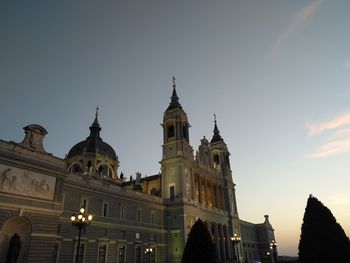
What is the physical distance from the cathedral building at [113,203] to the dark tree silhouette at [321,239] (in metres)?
16.4

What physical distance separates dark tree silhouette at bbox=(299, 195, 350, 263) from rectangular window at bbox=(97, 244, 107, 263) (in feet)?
82.1

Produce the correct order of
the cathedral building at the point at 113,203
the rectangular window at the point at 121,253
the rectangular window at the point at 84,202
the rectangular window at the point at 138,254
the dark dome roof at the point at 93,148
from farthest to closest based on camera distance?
the dark dome roof at the point at 93,148 < the rectangular window at the point at 138,254 < the rectangular window at the point at 121,253 < the rectangular window at the point at 84,202 < the cathedral building at the point at 113,203

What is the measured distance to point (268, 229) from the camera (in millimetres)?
89750

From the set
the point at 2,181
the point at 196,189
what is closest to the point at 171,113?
the point at 196,189

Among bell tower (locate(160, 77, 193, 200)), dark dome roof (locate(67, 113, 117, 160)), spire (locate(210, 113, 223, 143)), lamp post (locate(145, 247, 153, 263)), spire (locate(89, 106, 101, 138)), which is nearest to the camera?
lamp post (locate(145, 247, 153, 263))

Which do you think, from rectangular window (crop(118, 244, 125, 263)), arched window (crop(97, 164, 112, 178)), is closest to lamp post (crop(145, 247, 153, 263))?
rectangular window (crop(118, 244, 125, 263))

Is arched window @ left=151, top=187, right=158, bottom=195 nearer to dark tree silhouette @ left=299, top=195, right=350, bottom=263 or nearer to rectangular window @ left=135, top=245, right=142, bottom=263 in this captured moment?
rectangular window @ left=135, top=245, right=142, bottom=263

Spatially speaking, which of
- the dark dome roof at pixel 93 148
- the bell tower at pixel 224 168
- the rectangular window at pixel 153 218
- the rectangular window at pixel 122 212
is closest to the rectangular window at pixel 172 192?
the rectangular window at pixel 153 218

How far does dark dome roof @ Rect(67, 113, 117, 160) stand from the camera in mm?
72625

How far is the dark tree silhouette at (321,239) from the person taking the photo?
20.5m

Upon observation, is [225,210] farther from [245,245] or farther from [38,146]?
[38,146]

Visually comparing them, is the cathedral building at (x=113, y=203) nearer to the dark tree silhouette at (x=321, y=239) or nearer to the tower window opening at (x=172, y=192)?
the tower window opening at (x=172, y=192)

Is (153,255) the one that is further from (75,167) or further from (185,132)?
(75,167)

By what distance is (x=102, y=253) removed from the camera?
124 feet
